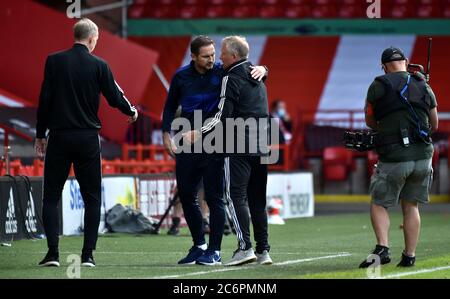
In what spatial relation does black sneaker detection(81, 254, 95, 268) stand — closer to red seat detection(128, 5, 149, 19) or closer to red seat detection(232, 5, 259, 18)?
red seat detection(128, 5, 149, 19)

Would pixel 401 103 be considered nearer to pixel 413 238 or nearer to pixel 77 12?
pixel 413 238

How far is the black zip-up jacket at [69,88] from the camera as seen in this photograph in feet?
35.6

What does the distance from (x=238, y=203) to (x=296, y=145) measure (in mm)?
15518

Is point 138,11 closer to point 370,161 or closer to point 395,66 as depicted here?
point 370,161

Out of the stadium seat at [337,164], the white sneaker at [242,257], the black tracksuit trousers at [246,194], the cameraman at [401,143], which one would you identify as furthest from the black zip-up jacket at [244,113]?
the stadium seat at [337,164]

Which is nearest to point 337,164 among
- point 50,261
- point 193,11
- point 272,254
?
point 193,11

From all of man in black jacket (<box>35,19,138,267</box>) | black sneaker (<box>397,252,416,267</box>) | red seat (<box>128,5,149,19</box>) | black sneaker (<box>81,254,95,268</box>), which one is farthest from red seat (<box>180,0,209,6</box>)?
black sneaker (<box>397,252,416,267</box>)

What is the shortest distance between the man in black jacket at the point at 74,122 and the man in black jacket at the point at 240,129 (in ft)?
2.83

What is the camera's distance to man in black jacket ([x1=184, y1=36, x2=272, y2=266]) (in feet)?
36.3

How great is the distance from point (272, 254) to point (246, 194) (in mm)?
1428

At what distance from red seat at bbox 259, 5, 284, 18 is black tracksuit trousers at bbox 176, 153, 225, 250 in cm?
1825

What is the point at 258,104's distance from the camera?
36.8 ft

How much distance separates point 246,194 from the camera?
1141 cm

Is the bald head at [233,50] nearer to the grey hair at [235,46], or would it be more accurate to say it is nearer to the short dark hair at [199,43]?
the grey hair at [235,46]
